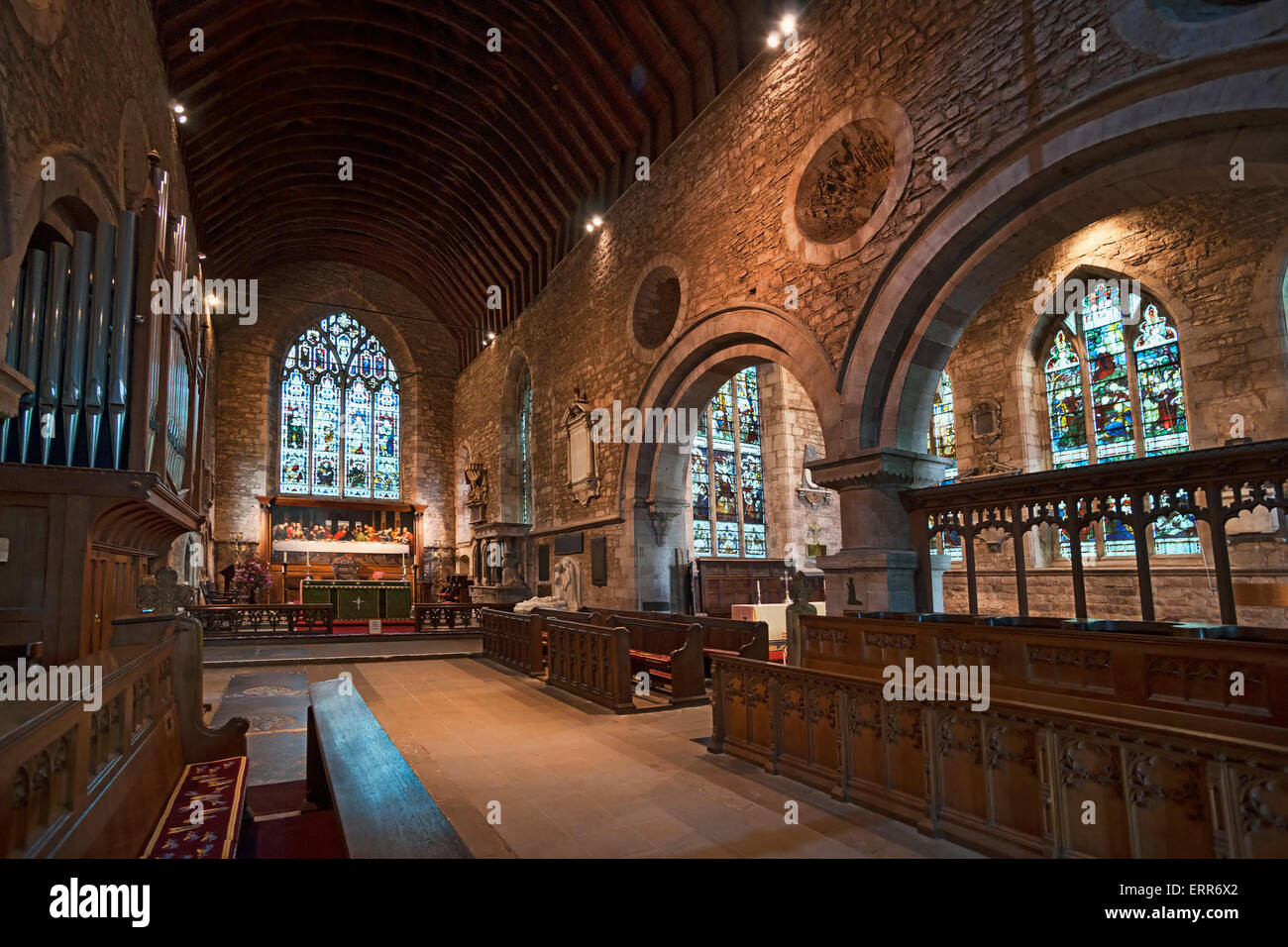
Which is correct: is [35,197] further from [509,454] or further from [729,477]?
[509,454]

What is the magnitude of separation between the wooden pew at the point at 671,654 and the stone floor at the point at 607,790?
0.93ft

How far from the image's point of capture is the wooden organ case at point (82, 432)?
3934mm

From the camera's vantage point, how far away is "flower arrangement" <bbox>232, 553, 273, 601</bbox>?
42.1 feet

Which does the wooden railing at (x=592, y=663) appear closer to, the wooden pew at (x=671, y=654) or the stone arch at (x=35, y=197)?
the wooden pew at (x=671, y=654)

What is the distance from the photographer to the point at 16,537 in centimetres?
392

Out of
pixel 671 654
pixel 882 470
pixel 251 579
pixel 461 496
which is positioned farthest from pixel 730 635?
pixel 461 496

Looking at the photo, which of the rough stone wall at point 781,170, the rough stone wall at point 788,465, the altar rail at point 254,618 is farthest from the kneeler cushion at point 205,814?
the rough stone wall at point 788,465

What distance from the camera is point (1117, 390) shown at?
8.59 metres

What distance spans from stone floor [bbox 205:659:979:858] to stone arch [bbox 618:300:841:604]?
330 cm

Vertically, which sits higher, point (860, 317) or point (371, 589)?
point (860, 317)

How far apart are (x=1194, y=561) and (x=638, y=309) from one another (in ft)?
23.2
